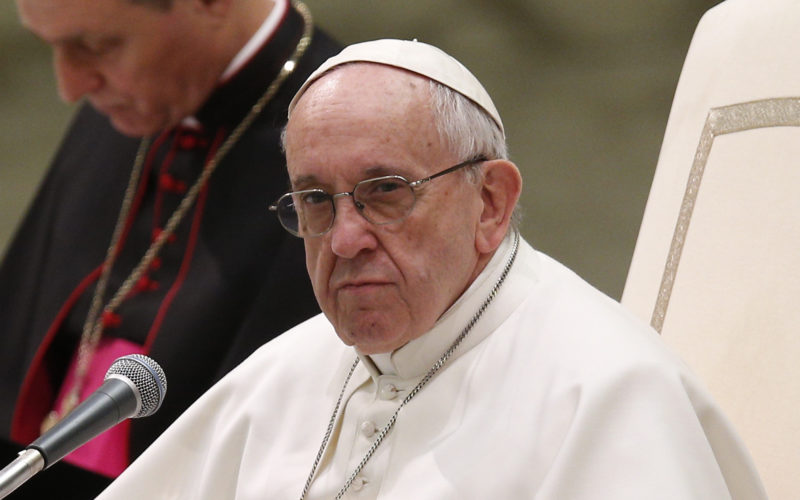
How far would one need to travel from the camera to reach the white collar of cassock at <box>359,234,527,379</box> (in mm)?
2139

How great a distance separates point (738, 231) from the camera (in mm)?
2422

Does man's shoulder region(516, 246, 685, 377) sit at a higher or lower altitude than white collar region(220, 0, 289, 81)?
higher

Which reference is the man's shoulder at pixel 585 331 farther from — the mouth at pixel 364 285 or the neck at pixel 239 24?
the neck at pixel 239 24

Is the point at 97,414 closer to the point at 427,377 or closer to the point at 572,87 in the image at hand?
the point at 427,377

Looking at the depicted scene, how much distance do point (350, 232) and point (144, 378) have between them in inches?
16.0

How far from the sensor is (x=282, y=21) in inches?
153

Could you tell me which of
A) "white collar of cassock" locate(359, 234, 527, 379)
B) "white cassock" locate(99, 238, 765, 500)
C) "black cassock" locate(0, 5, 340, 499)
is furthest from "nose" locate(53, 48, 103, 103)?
"white collar of cassock" locate(359, 234, 527, 379)

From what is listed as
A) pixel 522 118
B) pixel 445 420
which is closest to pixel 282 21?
pixel 522 118

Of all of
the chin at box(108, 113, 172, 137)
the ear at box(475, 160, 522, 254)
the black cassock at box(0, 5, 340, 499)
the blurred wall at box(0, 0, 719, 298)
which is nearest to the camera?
the ear at box(475, 160, 522, 254)

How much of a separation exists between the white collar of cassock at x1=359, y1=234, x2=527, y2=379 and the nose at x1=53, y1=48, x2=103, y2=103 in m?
1.99

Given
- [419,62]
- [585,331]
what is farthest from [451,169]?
[585,331]

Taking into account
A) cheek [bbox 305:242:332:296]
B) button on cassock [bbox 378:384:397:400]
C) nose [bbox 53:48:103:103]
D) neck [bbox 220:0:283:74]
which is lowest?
nose [bbox 53:48:103:103]

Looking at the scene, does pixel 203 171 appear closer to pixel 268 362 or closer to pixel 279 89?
pixel 279 89

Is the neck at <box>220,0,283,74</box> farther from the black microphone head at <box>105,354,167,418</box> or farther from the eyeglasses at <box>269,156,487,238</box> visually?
the black microphone head at <box>105,354,167,418</box>
